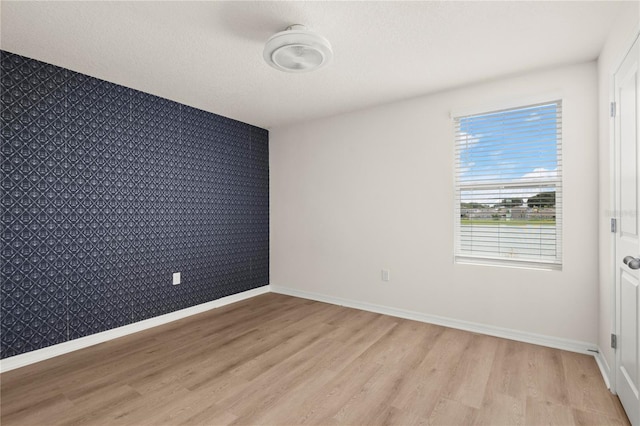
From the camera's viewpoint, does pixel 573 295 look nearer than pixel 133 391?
No

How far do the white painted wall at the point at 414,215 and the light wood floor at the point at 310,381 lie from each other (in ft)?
1.32

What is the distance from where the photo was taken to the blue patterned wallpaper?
8.20 feet

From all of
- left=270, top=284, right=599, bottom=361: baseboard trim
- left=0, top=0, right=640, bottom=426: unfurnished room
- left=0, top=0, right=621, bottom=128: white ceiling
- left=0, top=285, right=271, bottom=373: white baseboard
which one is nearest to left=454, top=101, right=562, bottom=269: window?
left=0, top=0, right=640, bottom=426: unfurnished room

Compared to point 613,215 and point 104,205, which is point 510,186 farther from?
point 104,205

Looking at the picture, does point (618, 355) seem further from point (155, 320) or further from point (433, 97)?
point (155, 320)

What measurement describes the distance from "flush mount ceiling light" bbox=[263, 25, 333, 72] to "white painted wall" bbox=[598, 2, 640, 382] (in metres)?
1.80

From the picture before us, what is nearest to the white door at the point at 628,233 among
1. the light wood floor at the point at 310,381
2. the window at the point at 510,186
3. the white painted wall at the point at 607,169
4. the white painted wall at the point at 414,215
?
the white painted wall at the point at 607,169

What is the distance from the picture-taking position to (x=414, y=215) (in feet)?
11.8

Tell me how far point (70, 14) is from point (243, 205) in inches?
108

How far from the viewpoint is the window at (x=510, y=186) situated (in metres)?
2.87

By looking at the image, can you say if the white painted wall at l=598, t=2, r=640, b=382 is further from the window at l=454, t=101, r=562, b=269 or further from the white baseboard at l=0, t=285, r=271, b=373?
the white baseboard at l=0, t=285, r=271, b=373

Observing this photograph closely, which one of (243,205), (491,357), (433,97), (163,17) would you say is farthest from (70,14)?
(491,357)

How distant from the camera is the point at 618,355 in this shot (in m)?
2.03

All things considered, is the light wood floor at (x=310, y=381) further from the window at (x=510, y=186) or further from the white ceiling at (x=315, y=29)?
the white ceiling at (x=315, y=29)
